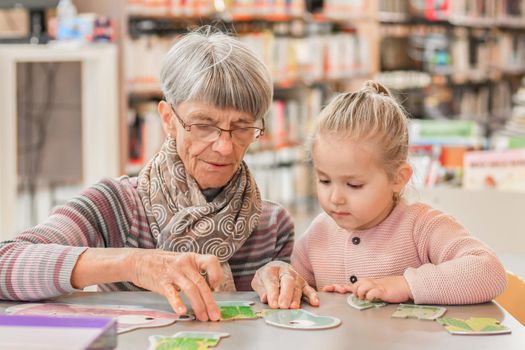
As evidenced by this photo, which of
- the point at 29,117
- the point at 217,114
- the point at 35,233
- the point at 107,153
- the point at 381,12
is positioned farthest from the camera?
the point at 381,12

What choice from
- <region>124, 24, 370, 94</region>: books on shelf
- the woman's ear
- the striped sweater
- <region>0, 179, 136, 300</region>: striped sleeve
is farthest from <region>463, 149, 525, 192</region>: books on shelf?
<region>124, 24, 370, 94</region>: books on shelf

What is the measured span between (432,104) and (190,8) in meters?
3.69

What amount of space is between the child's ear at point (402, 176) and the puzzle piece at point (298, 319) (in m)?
0.47

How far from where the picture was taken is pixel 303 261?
2340mm

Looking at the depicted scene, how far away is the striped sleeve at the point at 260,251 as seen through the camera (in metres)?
2.38

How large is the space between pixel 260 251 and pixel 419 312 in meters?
0.62

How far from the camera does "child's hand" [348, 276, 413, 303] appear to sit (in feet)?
6.27

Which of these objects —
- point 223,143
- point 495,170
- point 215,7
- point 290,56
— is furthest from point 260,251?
point 290,56

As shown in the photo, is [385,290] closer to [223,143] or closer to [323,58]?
[223,143]

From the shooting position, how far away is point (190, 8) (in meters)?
6.38

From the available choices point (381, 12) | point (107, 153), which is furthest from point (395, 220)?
point (381, 12)

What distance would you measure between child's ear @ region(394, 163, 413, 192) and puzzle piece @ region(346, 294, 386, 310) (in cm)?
35

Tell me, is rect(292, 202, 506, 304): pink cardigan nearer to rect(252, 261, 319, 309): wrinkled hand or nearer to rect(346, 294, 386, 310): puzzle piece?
rect(346, 294, 386, 310): puzzle piece

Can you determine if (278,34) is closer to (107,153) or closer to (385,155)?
(107,153)
